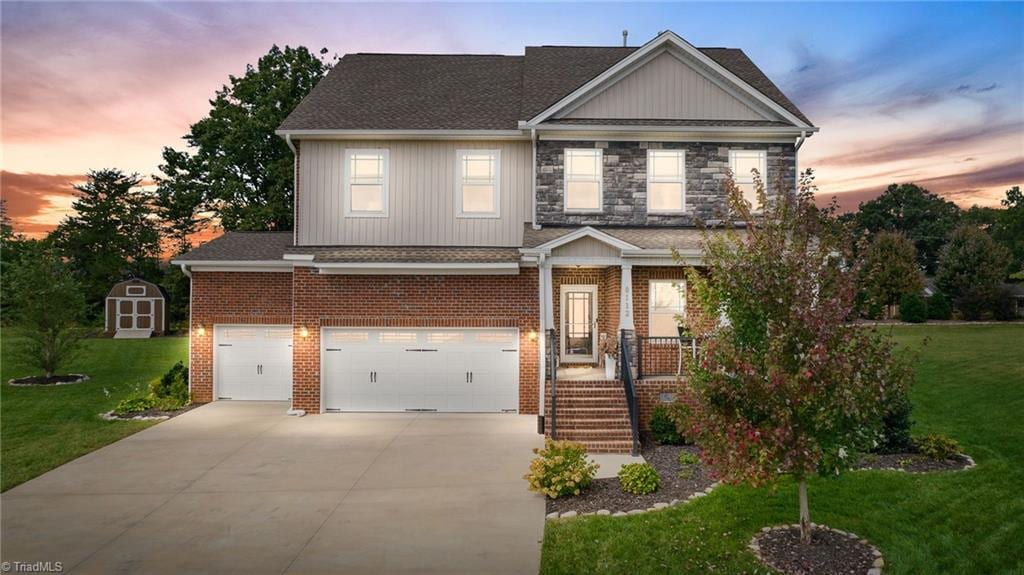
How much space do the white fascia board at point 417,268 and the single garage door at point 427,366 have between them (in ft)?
4.75

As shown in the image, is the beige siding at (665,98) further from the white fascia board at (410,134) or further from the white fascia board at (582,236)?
the white fascia board at (582,236)

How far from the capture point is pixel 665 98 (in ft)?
49.1

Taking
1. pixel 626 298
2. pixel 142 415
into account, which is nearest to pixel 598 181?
pixel 626 298

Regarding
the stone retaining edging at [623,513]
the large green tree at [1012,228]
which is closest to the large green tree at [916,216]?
the large green tree at [1012,228]

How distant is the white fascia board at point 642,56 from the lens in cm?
1450

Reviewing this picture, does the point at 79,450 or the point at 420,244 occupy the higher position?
the point at 420,244

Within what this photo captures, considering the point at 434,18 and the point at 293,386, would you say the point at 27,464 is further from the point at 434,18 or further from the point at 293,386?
the point at 434,18

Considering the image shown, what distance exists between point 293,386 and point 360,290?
289 centimetres

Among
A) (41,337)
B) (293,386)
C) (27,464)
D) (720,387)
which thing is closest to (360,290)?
(293,386)

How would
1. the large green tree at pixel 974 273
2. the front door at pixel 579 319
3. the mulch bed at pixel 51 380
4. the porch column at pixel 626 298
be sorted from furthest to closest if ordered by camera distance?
the large green tree at pixel 974 273
the mulch bed at pixel 51 380
the front door at pixel 579 319
the porch column at pixel 626 298

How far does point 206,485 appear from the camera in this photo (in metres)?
9.41

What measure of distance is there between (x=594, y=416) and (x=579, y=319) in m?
3.92

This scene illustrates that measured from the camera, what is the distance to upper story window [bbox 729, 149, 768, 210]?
49.0 feet

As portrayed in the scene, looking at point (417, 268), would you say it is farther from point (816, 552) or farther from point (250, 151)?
point (250, 151)
